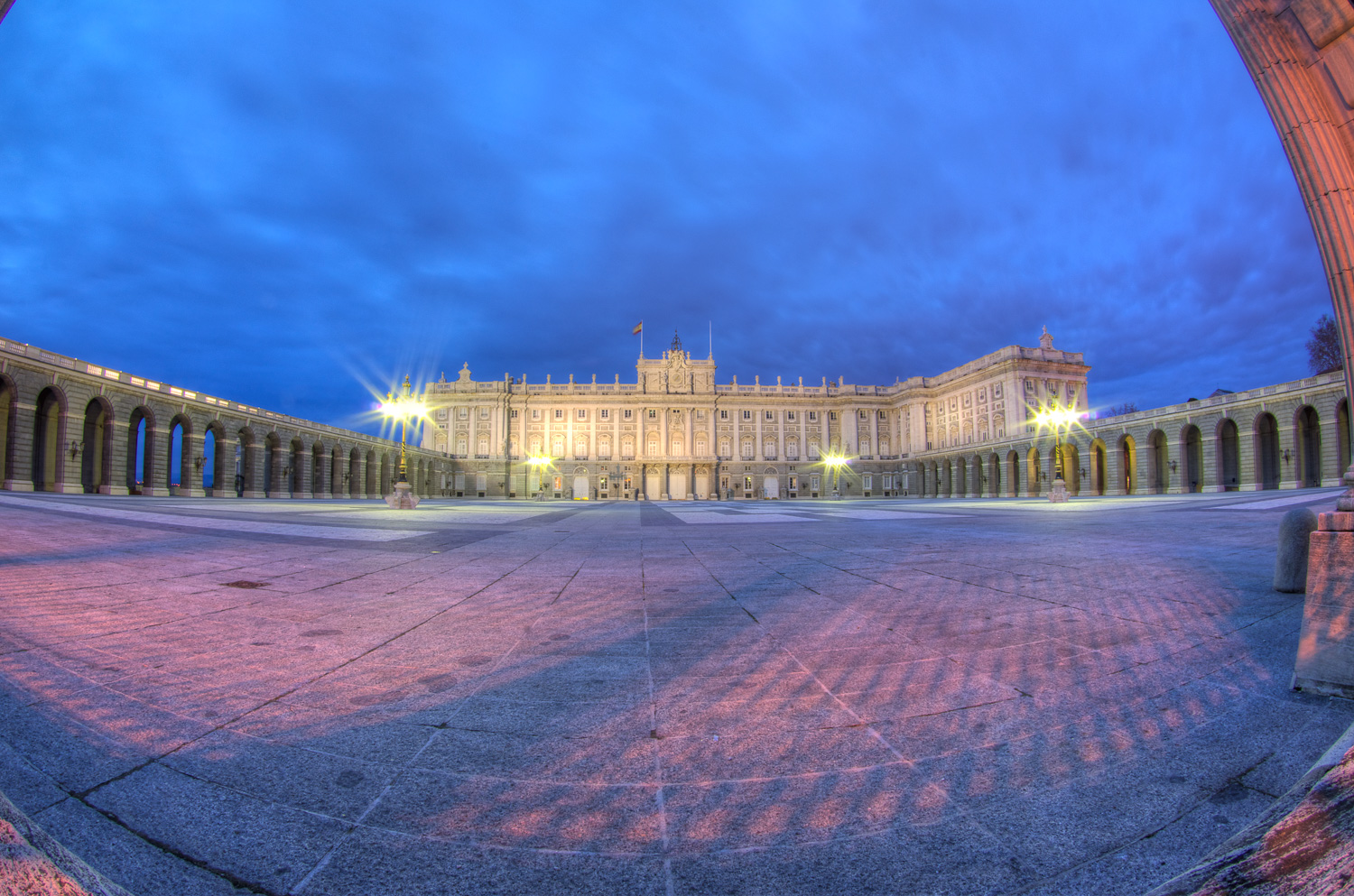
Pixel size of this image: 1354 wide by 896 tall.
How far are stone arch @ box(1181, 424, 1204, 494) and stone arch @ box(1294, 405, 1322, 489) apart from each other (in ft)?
16.9

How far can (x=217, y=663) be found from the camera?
10.8 feet

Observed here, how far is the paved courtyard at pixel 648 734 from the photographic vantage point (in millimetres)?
1659

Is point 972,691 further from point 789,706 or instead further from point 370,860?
point 370,860

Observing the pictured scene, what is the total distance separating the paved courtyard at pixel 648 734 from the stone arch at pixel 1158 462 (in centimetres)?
4763

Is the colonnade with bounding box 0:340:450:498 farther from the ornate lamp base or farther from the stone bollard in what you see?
A: the stone bollard

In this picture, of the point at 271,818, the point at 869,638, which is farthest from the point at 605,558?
the point at 271,818

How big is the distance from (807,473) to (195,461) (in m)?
61.1

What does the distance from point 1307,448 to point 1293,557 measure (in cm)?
4523

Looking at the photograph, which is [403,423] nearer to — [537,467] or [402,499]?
[402,499]

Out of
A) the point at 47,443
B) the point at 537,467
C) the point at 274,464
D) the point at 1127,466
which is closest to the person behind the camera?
the point at 47,443

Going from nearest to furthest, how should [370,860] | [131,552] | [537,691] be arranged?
[370,860] → [537,691] → [131,552]

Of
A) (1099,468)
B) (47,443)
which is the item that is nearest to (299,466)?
(47,443)

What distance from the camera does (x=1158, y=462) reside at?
44281mm

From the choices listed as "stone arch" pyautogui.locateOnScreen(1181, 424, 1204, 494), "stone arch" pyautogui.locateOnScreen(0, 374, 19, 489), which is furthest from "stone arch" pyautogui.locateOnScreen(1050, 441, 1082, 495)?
"stone arch" pyautogui.locateOnScreen(0, 374, 19, 489)
